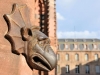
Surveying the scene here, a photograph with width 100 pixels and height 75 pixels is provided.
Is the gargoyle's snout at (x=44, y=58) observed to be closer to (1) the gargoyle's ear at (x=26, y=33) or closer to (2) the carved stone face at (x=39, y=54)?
(2) the carved stone face at (x=39, y=54)

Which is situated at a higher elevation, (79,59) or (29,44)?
(29,44)

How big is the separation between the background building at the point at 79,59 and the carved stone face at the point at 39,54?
45.4 m

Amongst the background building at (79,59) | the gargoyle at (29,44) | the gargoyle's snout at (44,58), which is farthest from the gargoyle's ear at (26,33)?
the background building at (79,59)

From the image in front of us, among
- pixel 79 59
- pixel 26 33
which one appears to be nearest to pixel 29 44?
pixel 26 33

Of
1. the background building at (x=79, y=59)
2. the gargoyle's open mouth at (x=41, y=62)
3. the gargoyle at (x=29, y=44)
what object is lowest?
the background building at (x=79, y=59)

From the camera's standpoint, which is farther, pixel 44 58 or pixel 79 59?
pixel 79 59

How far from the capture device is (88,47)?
48406mm

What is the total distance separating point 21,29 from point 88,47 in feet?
154

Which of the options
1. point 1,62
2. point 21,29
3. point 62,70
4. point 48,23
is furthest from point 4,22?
point 62,70

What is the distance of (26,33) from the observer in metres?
2.23

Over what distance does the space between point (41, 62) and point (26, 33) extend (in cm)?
29

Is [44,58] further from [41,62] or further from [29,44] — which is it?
[29,44]

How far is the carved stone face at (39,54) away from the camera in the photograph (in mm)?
2186

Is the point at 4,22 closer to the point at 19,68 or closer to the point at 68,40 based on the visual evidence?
the point at 19,68
